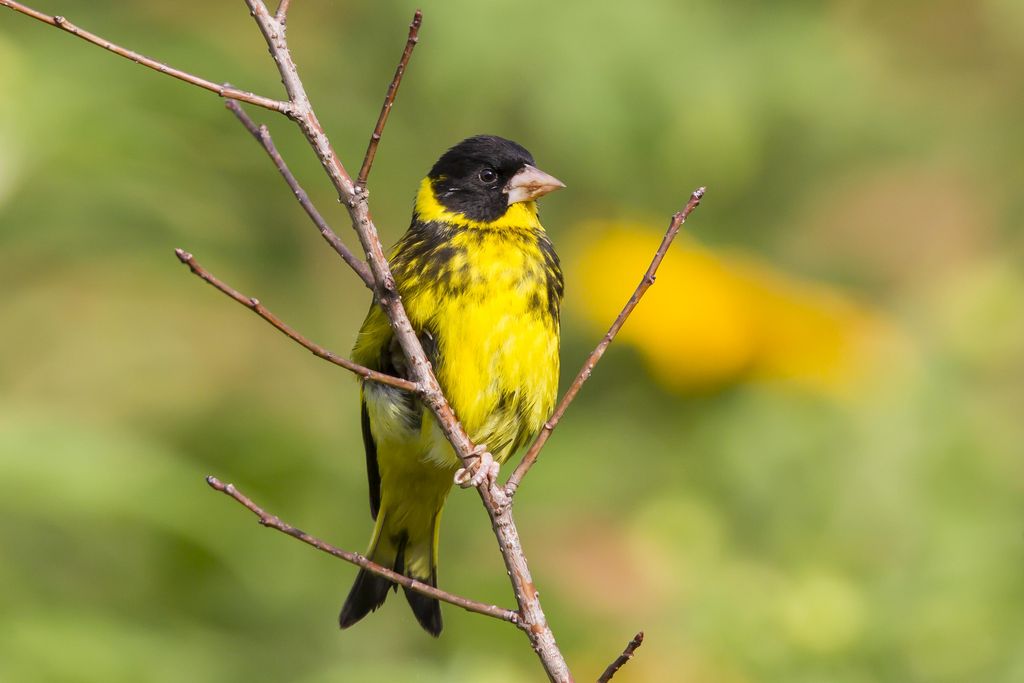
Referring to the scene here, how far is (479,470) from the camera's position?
2.95m

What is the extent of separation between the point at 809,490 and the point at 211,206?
2.67 m

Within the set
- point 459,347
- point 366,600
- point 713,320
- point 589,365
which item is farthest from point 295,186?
point 713,320

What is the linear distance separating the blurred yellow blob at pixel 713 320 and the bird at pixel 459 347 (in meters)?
1.64

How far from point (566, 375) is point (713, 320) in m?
0.60

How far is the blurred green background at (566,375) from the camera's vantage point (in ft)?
14.1

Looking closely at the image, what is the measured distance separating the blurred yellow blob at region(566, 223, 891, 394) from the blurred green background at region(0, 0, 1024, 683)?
0.02m

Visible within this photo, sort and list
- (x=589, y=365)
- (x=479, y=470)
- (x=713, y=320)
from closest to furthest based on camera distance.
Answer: (x=589, y=365), (x=479, y=470), (x=713, y=320)

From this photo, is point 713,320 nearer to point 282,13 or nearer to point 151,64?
point 282,13

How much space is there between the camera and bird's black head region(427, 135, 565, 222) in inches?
150

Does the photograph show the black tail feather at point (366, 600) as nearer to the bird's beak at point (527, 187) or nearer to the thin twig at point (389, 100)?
the bird's beak at point (527, 187)

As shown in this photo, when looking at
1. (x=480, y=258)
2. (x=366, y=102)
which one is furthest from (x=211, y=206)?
(x=480, y=258)

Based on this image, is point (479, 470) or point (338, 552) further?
point (479, 470)

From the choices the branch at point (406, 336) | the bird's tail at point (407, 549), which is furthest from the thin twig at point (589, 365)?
the bird's tail at point (407, 549)

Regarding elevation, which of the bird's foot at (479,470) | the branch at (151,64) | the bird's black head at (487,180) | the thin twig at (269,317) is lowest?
the bird's foot at (479,470)
